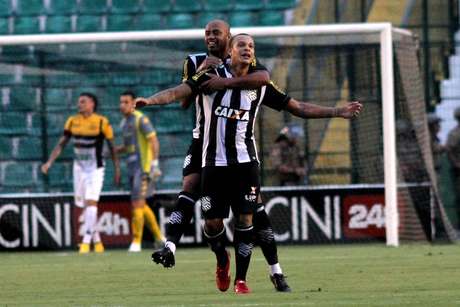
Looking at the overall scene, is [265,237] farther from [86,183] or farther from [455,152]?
[455,152]

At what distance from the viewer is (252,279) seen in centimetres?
1212

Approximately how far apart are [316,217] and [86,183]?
327 cm

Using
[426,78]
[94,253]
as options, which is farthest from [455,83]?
[94,253]

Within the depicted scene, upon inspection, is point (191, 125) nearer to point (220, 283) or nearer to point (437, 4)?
point (437, 4)

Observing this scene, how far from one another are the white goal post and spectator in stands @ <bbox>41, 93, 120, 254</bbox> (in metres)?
0.91

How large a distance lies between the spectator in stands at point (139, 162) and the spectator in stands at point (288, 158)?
1.70m

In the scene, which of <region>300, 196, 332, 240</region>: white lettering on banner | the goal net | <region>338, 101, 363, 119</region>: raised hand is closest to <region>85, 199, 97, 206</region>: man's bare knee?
the goal net

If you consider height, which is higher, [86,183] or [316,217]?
[86,183]

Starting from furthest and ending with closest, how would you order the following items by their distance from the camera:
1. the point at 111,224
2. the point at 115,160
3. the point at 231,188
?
the point at 111,224
the point at 115,160
the point at 231,188

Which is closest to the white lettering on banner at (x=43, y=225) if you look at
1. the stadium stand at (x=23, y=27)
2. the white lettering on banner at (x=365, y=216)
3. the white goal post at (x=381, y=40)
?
the white goal post at (x=381, y=40)

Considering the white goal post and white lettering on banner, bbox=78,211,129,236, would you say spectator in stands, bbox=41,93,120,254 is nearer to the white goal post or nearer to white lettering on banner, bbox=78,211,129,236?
white lettering on banner, bbox=78,211,129,236

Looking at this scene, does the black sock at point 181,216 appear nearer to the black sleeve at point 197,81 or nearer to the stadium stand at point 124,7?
the black sleeve at point 197,81

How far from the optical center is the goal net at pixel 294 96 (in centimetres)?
1906

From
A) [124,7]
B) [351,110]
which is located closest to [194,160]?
[351,110]
